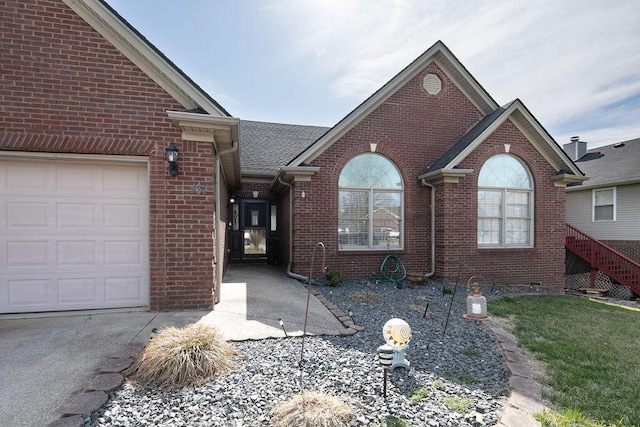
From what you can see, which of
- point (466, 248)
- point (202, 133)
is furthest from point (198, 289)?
point (466, 248)

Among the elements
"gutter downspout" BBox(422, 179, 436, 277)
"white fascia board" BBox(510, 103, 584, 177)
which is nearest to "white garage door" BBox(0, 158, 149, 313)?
"gutter downspout" BBox(422, 179, 436, 277)

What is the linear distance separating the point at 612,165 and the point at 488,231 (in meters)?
9.89

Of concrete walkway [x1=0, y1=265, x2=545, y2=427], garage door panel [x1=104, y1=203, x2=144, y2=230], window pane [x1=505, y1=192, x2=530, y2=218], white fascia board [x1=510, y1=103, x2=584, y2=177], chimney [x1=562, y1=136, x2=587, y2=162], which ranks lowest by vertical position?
concrete walkway [x1=0, y1=265, x2=545, y2=427]

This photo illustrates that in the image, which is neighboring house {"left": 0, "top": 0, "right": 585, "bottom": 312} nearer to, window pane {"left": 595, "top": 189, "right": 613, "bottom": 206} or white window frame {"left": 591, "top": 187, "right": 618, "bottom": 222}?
white window frame {"left": 591, "top": 187, "right": 618, "bottom": 222}

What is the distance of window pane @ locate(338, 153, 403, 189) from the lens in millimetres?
9133

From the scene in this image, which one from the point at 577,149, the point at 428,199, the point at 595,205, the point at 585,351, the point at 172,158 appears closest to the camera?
the point at 585,351

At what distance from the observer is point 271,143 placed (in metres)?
14.0

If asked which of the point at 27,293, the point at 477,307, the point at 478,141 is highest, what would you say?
the point at 478,141

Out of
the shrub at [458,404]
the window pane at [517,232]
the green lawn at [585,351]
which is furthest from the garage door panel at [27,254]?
the window pane at [517,232]

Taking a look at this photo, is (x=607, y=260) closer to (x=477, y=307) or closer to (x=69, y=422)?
(x=477, y=307)

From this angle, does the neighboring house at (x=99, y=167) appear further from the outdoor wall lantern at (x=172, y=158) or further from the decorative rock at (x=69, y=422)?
the decorative rock at (x=69, y=422)

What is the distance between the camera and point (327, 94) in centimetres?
1241

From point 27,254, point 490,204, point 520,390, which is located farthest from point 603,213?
point 27,254

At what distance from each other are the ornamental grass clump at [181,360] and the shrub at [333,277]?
4.77 meters
